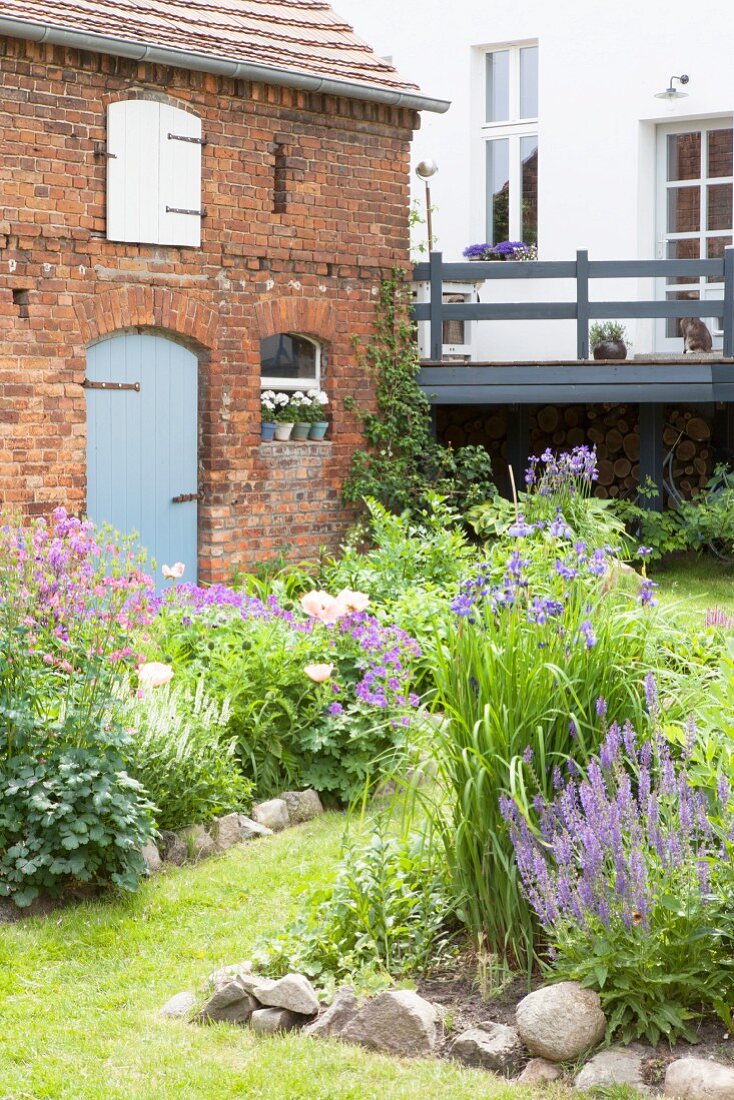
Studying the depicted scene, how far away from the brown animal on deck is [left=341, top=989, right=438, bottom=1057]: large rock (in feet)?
32.3

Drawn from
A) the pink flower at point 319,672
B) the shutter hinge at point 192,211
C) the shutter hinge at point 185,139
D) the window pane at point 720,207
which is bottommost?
the pink flower at point 319,672

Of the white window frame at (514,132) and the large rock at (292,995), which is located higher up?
the white window frame at (514,132)

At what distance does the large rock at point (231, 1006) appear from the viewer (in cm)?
448

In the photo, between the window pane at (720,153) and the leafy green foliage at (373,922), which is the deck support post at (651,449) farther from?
the leafy green foliage at (373,922)

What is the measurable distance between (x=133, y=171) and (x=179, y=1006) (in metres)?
7.18

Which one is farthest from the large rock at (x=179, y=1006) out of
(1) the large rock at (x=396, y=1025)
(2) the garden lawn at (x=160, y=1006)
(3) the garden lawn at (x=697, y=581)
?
(3) the garden lawn at (x=697, y=581)

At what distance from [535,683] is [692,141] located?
35.6ft

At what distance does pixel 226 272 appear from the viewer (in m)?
11.0

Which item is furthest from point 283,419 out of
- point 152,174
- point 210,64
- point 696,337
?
point 696,337

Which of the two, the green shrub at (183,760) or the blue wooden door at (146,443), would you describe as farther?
the blue wooden door at (146,443)

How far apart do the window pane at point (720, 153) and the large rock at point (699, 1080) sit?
38.4 feet

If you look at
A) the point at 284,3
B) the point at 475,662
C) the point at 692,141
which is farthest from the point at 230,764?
the point at 692,141

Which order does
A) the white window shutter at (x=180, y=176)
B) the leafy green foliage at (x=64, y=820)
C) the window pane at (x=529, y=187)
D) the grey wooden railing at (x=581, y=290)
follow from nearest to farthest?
the leafy green foliage at (x=64, y=820) < the white window shutter at (x=180, y=176) < the grey wooden railing at (x=581, y=290) < the window pane at (x=529, y=187)

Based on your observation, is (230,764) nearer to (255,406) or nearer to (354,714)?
(354,714)
